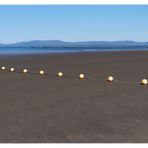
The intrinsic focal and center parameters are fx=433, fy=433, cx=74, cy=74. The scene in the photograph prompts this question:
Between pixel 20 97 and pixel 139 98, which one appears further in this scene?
pixel 20 97

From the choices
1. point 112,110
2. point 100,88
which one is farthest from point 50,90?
point 112,110

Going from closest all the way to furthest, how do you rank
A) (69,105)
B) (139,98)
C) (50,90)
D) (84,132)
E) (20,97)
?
(84,132)
(69,105)
(139,98)
(20,97)
(50,90)

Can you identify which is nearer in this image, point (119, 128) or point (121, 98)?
point (119, 128)

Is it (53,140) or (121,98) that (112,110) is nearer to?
(121,98)

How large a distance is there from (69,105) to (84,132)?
10.0 ft

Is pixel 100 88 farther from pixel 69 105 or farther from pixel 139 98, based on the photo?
pixel 69 105
